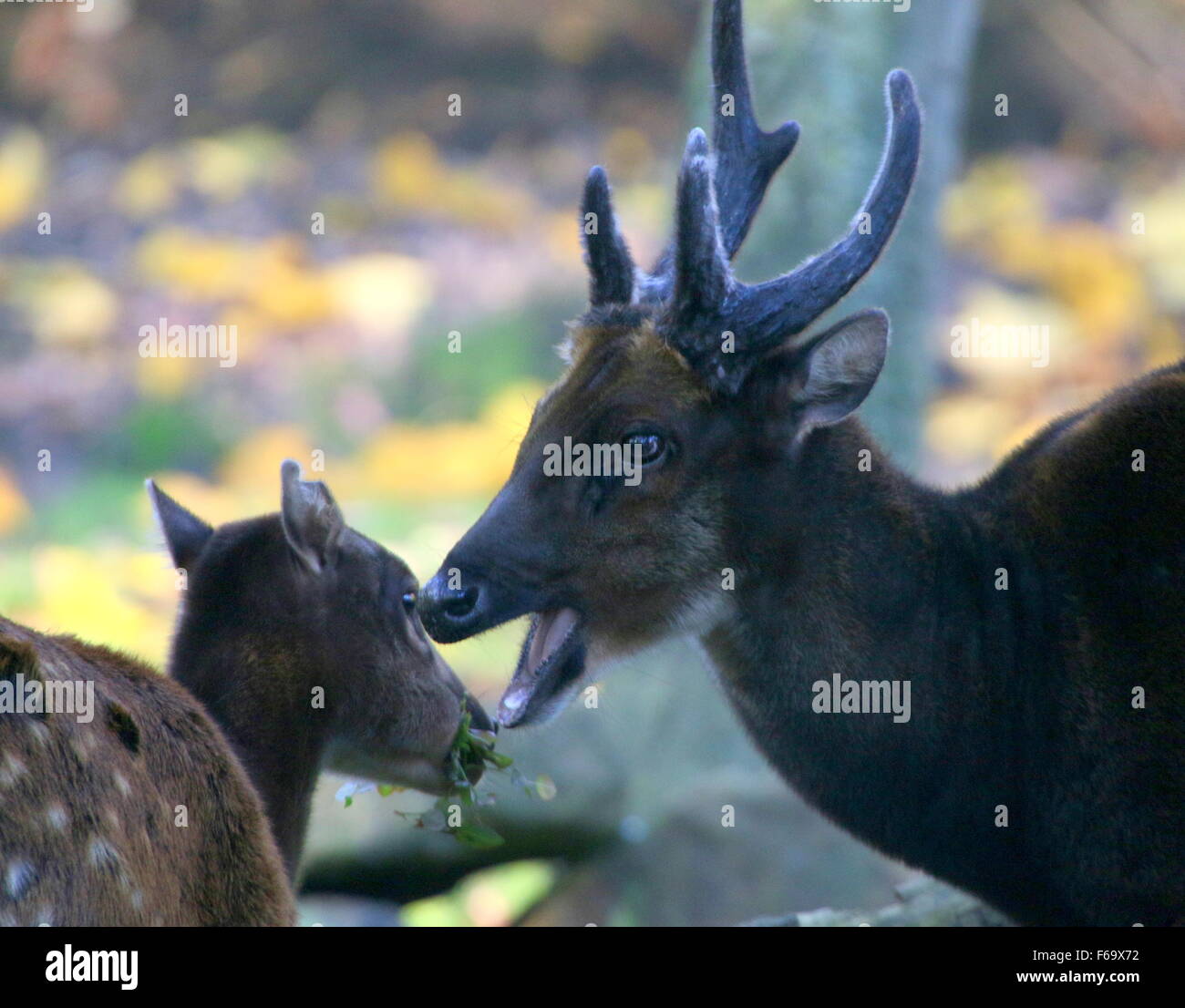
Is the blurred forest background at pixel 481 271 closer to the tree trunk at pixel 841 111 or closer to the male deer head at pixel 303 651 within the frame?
the tree trunk at pixel 841 111

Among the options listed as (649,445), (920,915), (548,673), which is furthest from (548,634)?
(920,915)

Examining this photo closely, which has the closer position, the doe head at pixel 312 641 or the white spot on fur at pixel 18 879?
the white spot on fur at pixel 18 879

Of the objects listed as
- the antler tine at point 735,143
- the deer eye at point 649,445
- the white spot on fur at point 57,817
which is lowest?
the white spot on fur at point 57,817

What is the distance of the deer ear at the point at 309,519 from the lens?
5.37 meters

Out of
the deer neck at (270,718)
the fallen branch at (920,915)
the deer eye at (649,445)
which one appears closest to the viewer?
the deer eye at (649,445)

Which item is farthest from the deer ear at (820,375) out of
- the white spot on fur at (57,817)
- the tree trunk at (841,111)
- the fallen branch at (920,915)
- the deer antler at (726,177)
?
the tree trunk at (841,111)

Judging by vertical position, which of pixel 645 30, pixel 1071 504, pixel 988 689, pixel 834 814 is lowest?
pixel 834 814

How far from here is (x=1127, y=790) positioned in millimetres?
4824

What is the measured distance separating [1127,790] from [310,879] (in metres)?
5.39

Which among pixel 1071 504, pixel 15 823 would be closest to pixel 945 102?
pixel 1071 504

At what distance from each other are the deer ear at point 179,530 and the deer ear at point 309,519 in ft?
1.38

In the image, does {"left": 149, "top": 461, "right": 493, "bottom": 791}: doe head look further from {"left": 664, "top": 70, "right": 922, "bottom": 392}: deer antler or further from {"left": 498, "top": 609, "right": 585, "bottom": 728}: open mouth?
{"left": 664, "top": 70, "right": 922, "bottom": 392}: deer antler

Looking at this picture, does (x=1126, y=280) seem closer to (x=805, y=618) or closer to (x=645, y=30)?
(x=645, y=30)

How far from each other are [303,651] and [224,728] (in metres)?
0.38
